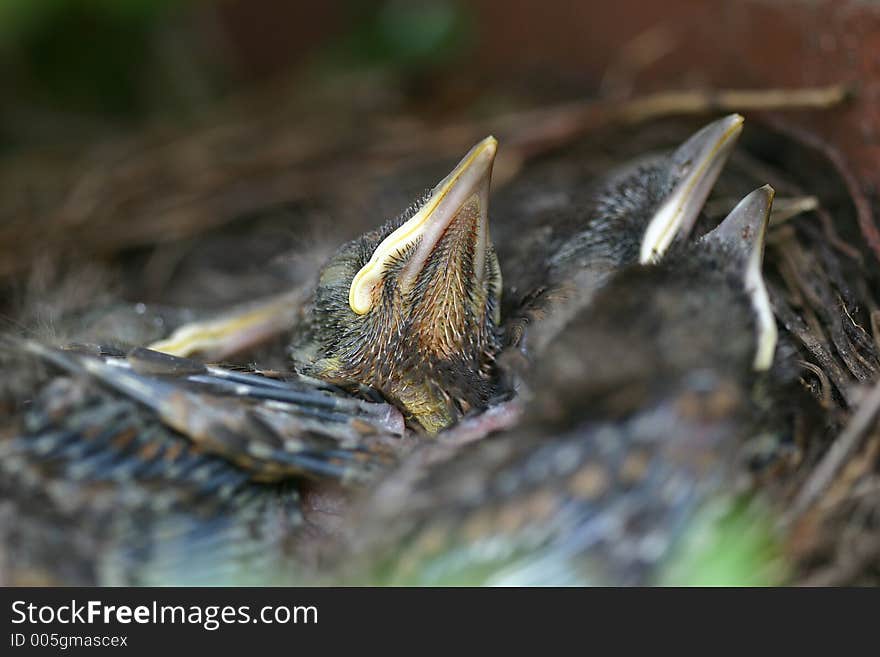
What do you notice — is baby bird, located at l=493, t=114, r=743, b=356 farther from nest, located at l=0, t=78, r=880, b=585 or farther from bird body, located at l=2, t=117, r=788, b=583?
nest, located at l=0, t=78, r=880, b=585

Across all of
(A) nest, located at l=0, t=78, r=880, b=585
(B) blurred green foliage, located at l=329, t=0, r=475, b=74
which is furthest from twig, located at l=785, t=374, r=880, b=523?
(B) blurred green foliage, located at l=329, t=0, r=475, b=74

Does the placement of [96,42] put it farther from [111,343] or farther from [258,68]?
[111,343]

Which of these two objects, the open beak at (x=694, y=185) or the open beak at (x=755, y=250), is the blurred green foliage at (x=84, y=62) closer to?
the open beak at (x=694, y=185)

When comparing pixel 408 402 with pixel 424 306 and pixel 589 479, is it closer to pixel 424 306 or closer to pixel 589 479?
pixel 424 306

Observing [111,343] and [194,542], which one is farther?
[111,343]
